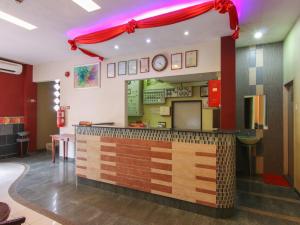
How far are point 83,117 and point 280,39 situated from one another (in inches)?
210

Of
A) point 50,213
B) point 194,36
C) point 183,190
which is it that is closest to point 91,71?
point 194,36

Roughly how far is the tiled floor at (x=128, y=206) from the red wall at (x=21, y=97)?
309 centimetres

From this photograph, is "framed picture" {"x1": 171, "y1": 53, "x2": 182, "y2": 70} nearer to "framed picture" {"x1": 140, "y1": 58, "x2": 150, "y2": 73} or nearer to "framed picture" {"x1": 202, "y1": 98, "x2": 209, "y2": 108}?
"framed picture" {"x1": 140, "y1": 58, "x2": 150, "y2": 73}

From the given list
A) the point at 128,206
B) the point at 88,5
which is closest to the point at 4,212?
the point at 128,206

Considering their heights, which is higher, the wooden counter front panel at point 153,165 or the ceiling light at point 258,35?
the ceiling light at point 258,35

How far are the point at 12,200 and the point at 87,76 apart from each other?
346cm

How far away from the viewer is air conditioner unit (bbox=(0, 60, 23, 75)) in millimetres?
5604

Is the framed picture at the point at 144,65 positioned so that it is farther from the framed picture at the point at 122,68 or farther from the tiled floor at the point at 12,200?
the tiled floor at the point at 12,200

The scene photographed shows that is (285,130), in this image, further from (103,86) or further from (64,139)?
(64,139)

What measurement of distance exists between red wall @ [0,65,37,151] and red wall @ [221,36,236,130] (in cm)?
620

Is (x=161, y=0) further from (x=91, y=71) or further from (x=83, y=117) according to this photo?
(x=83, y=117)

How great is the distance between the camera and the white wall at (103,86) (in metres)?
3.96

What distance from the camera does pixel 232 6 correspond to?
98.4 inches

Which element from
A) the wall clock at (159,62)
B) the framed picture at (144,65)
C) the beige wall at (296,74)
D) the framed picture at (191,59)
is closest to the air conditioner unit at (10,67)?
the framed picture at (144,65)
